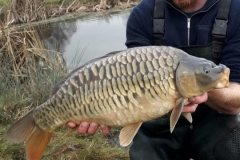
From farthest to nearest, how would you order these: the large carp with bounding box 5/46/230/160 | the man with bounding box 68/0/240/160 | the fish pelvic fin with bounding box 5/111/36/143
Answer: the man with bounding box 68/0/240/160 < the fish pelvic fin with bounding box 5/111/36/143 < the large carp with bounding box 5/46/230/160

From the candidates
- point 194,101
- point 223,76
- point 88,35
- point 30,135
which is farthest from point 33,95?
point 88,35

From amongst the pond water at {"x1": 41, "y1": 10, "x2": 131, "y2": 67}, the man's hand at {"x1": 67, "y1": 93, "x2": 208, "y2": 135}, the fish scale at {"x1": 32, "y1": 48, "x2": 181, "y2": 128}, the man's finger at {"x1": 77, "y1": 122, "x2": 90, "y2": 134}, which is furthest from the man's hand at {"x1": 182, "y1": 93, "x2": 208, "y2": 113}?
the pond water at {"x1": 41, "y1": 10, "x2": 131, "y2": 67}

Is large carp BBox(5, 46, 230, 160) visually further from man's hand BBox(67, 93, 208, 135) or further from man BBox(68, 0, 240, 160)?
man BBox(68, 0, 240, 160)

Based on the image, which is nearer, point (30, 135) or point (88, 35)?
point (30, 135)

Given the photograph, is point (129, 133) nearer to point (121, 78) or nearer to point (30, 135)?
point (121, 78)

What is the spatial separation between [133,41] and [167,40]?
161 millimetres

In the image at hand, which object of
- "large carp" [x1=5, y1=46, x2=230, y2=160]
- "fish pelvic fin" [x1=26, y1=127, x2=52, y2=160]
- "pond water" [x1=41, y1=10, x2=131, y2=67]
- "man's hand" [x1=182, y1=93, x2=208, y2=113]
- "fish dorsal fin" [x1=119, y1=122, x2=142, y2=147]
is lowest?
"pond water" [x1=41, y1=10, x2=131, y2=67]

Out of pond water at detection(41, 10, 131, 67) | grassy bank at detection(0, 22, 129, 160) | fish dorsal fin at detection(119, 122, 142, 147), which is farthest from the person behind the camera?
pond water at detection(41, 10, 131, 67)

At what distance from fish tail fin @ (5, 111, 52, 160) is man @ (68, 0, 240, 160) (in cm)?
24

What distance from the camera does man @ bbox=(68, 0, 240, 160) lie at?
1.62m

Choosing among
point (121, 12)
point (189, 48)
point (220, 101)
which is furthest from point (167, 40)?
point (121, 12)

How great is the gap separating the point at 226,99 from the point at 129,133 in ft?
1.43

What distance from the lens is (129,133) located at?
131 cm

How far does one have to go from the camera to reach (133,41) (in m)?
1.82
